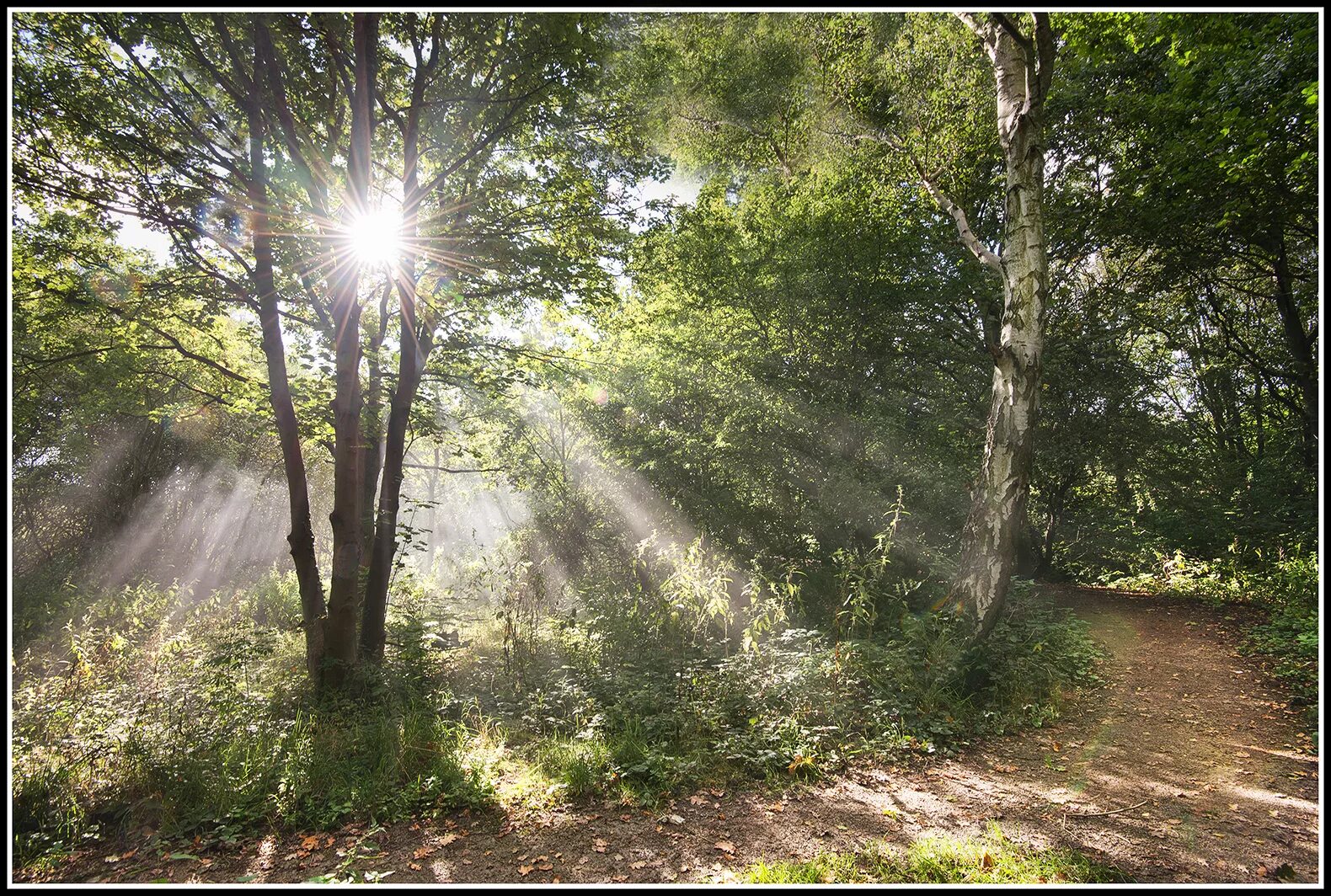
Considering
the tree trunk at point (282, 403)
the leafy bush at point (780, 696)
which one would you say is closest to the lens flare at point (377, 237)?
the tree trunk at point (282, 403)

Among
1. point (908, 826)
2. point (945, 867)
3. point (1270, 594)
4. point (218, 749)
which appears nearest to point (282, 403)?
point (218, 749)

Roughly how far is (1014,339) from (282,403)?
8.41 m

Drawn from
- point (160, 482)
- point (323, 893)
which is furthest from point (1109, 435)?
point (160, 482)

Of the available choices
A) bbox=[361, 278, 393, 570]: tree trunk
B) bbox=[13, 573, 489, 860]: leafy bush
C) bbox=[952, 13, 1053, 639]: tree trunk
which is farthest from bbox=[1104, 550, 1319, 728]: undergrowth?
bbox=[361, 278, 393, 570]: tree trunk

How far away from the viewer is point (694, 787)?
382 centimetres

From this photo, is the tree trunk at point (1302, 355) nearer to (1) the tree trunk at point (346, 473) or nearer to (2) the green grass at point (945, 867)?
(2) the green grass at point (945, 867)

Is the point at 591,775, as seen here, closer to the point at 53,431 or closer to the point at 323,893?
the point at 323,893

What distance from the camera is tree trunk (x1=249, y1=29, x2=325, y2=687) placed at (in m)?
5.86

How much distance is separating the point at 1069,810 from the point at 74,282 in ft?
33.0

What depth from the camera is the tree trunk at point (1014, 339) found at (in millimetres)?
5770

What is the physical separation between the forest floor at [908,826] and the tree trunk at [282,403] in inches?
121

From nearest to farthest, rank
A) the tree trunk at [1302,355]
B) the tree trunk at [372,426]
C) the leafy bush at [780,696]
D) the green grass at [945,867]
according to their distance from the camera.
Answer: the green grass at [945,867]
the leafy bush at [780,696]
the tree trunk at [372,426]
the tree trunk at [1302,355]

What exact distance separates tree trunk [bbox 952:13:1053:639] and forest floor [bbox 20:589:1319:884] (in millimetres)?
1712

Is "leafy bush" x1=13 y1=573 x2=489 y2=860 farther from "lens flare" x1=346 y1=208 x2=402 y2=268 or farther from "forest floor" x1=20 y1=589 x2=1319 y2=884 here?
"lens flare" x1=346 y1=208 x2=402 y2=268
